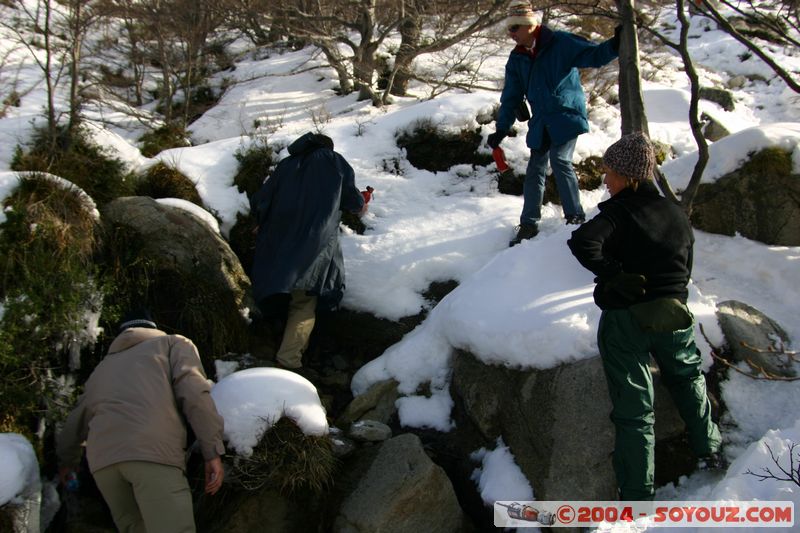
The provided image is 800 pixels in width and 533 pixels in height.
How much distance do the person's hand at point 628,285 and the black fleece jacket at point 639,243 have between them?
1.7 inches

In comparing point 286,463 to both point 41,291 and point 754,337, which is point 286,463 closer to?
point 41,291

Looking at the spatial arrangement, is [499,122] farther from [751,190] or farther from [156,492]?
[156,492]

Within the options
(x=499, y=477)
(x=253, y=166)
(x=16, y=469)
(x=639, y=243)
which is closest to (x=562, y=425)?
(x=499, y=477)

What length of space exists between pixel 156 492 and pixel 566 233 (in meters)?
3.13

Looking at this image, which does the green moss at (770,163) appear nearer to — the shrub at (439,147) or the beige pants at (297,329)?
the shrub at (439,147)

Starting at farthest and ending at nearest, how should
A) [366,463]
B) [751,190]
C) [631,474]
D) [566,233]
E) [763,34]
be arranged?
1. [751,190]
2. [566,233]
3. [763,34]
4. [366,463]
5. [631,474]

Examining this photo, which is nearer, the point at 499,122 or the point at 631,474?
the point at 631,474

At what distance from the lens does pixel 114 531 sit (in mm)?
3264

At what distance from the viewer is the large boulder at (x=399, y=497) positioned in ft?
10.4

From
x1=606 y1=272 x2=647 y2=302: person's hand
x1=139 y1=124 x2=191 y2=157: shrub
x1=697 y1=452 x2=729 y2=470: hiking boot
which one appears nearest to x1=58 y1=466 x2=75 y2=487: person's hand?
x1=606 y1=272 x2=647 y2=302: person's hand

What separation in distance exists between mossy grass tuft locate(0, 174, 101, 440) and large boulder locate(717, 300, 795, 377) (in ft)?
14.3

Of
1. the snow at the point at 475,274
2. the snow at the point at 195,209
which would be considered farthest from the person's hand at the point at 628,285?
the snow at the point at 195,209

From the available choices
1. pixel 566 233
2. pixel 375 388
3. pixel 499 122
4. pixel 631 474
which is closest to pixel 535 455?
pixel 631 474

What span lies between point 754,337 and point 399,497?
2503 millimetres
